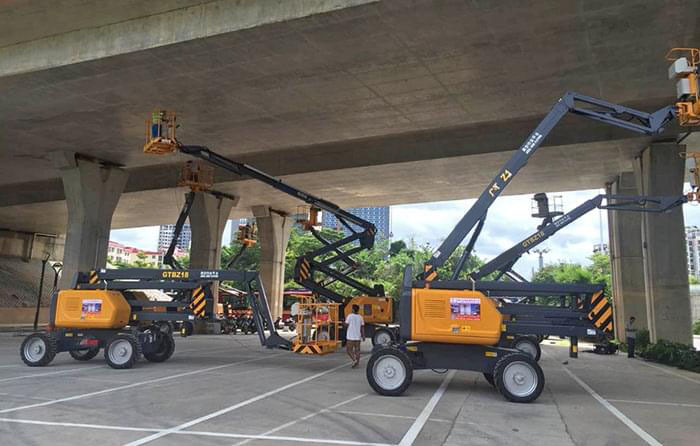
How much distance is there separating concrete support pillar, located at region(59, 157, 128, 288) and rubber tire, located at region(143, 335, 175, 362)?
11935 millimetres

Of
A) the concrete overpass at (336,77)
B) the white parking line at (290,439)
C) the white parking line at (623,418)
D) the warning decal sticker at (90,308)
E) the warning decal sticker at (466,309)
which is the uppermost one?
the concrete overpass at (336,77)

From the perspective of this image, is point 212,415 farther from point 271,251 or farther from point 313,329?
point 271,251

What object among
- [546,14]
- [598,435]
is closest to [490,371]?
[598,435]

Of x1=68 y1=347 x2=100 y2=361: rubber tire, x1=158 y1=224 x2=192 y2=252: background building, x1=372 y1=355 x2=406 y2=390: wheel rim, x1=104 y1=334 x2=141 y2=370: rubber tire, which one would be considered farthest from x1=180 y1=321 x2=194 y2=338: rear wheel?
x1=372 y1=355 x2=406 y2=390: wheel rim

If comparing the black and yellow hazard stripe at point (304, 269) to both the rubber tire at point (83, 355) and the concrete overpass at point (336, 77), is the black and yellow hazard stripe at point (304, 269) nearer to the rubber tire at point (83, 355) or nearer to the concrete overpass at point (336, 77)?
the concrete overpass at point (336, 77)

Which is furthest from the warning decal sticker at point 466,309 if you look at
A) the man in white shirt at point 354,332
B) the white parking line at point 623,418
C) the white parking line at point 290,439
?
→ the man in white shirt at point 354,332

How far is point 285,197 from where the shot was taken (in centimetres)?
3772

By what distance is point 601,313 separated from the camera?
1092 centimetres

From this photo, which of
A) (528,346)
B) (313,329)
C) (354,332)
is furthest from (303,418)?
(528,346)

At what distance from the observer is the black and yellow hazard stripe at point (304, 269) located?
68.0 feet

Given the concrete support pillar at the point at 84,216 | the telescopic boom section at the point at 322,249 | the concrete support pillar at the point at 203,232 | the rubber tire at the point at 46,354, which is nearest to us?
the rubber tire at the point at 46,354

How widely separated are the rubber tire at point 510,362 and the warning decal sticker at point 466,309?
988mm

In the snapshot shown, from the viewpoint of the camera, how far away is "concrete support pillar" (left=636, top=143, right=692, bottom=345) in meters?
21.3

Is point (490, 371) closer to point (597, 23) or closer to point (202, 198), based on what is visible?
point (597, 23)
